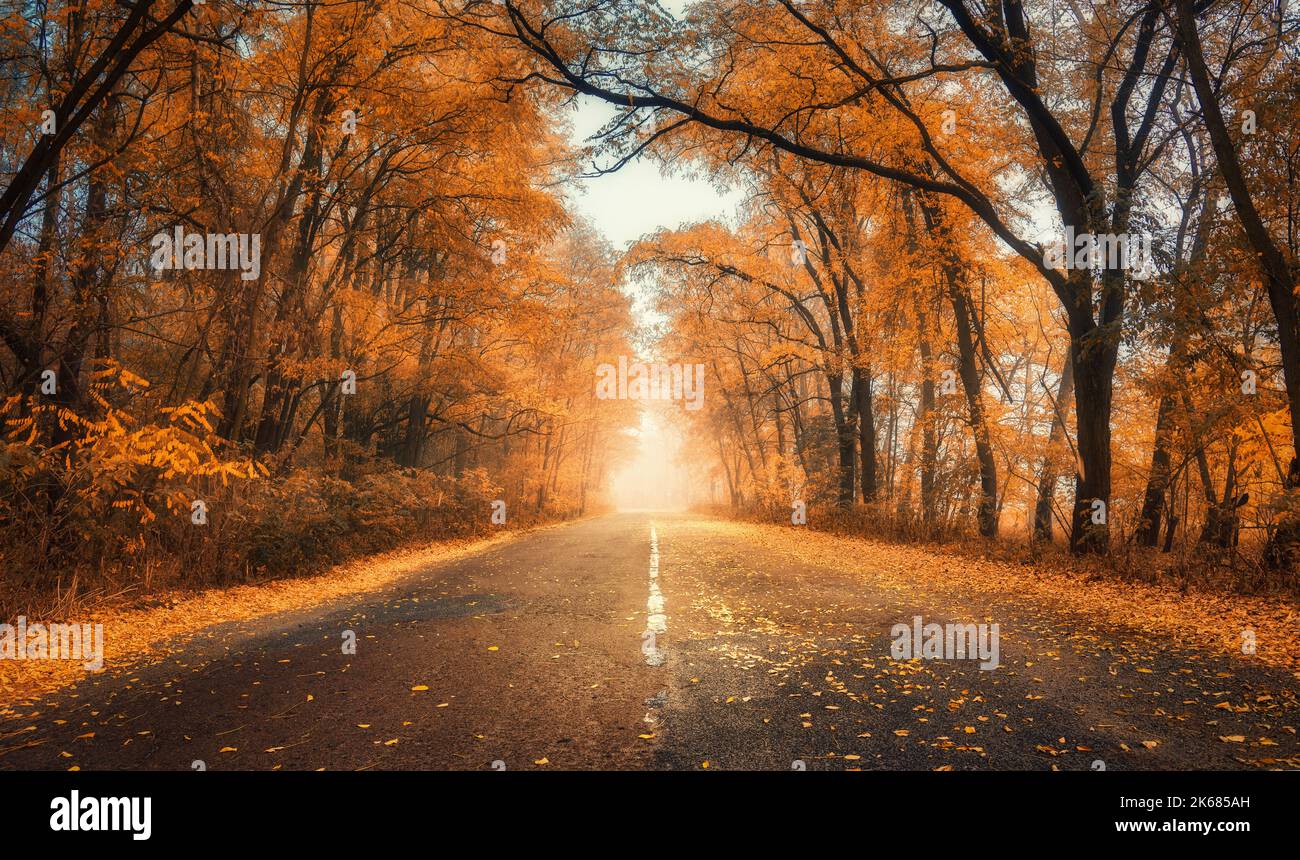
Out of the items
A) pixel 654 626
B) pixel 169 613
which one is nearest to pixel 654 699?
pixel 654 626

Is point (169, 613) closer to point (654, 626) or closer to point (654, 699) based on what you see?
point (654, 626)

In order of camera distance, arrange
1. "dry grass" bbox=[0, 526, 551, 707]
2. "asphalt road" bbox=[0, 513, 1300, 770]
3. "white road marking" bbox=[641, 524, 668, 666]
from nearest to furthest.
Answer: "asphalt road" bbox=[0, 513, 1300, 770], "dry grass" bbox=[0, 526, 551, 707], "white road marking" bbox=[641, 524, 668, 666]

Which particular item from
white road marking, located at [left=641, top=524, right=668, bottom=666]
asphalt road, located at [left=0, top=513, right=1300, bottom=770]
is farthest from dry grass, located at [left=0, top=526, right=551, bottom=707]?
white road marking, located at [left=641, top=524, right=668, bottom=666]

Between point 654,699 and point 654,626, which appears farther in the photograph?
point 654,626

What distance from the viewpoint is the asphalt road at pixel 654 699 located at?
9.82ft

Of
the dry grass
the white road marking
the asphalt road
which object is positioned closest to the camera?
the asphalt road

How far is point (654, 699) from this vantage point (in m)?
3.74

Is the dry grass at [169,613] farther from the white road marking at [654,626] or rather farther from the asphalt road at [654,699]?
the white road marking at [654,626]

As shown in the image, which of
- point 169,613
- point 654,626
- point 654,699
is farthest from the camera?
point 169,613

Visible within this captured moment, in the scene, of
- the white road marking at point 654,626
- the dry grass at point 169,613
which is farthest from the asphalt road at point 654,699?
the dry grass at point 169,613

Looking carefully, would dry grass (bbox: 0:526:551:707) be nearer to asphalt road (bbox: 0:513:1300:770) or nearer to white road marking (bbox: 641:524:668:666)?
asphalt road (bbox: 0:513:1300:770)

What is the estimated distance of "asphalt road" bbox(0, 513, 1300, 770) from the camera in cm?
299
